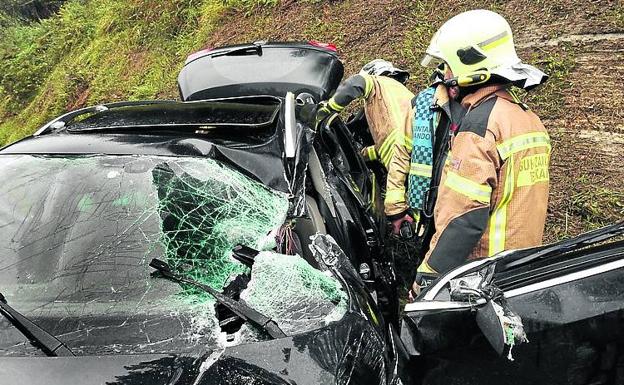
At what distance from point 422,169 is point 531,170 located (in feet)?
1.90

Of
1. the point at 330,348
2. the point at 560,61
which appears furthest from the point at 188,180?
the point at 560,61

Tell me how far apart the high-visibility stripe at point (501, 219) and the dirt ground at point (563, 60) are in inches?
57.0

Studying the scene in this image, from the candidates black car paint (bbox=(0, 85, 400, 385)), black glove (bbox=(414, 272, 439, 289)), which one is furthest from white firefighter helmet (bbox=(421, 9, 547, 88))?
black glove (bbox=(414, 272, 439, 289))

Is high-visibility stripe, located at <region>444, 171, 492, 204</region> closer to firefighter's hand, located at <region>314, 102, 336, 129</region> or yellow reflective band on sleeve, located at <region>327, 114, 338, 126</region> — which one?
firefighter's hand, located at <region>314, 102, 336, 129</region>

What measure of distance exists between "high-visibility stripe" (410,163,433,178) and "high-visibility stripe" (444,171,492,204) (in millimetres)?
458

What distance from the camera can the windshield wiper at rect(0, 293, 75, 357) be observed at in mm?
1548

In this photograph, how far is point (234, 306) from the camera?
5.35 ft

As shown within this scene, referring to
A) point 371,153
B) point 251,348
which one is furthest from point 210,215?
point 371,153

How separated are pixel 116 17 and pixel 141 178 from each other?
29.1ft

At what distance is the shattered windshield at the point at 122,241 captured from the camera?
5.39 feet

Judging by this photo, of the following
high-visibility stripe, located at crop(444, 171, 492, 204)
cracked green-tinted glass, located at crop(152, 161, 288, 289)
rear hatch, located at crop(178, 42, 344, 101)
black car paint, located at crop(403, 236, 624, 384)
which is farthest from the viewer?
rear hatch, located at crop(178, 42, 344, 101)

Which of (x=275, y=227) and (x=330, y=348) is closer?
(x=330, y=348)

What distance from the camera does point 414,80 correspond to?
5.17 metres

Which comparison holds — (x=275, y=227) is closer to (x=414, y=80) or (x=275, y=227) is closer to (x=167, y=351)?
(x=167, y=351)
